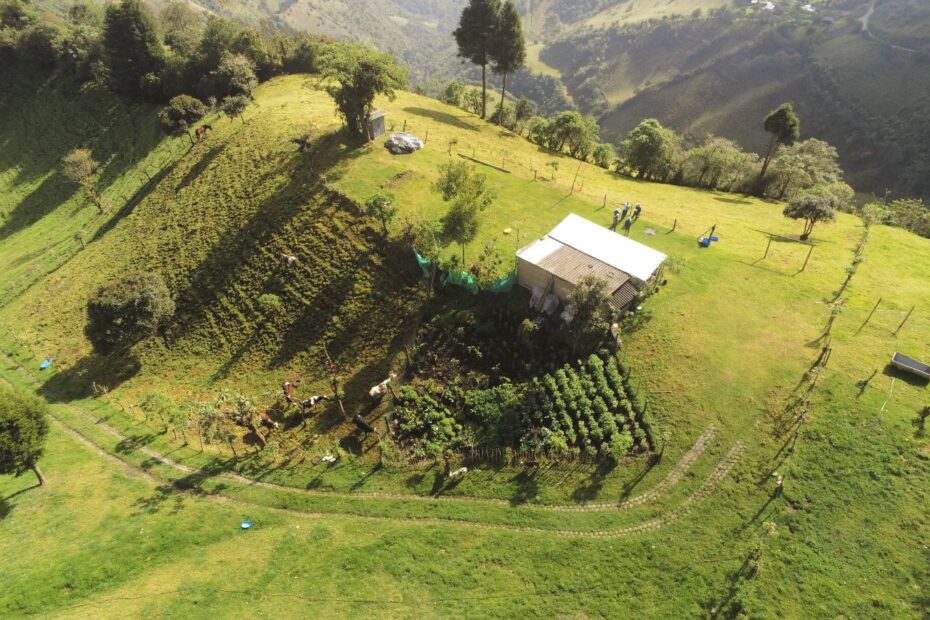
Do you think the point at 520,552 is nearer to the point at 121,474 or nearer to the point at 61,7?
the point at 121,474

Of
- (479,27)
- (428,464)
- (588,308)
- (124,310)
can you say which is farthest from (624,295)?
(479,27)

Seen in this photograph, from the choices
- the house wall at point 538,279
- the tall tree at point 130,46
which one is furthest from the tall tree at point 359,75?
the tall tree at point 130,46

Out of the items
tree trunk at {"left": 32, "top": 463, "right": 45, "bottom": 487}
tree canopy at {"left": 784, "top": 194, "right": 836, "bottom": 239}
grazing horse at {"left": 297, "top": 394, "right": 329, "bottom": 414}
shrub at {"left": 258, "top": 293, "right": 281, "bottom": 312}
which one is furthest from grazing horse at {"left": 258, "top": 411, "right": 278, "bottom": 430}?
tree canopy at {"left": 784, "top": 194, "right": 836, "bottom": 239}

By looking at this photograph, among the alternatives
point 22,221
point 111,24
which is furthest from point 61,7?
point 22,221

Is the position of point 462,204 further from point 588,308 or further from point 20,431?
point 20,431

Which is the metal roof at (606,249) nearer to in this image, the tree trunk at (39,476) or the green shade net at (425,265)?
the green shade net at (425,265)

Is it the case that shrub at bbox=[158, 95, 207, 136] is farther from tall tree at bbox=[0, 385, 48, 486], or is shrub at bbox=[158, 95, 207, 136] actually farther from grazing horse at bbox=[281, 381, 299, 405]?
tall tree at bbox=[0, 385, 48, 486]
